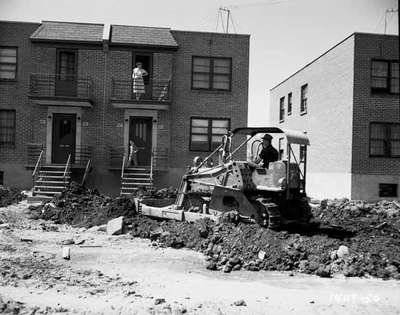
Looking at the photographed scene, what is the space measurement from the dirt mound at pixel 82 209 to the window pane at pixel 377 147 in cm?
1308

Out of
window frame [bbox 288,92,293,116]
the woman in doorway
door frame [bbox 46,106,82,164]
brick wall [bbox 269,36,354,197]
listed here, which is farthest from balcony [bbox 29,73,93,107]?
window frame [bbox 288,92,293,116]

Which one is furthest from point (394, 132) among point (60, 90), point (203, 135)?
point (60, 90)

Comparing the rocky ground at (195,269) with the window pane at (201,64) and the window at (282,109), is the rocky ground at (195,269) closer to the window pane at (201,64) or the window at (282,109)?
the window pane at (201,64)

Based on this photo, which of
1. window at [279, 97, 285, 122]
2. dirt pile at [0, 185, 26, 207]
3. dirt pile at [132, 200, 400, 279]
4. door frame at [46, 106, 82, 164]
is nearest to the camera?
dirt pile at [132, 200, 400, 279]

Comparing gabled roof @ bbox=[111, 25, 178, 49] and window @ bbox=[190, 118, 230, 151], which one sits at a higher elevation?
gabled roof @ bbox=[111, 25, 178, 49]

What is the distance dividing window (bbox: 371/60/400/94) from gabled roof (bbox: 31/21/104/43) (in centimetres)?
1366

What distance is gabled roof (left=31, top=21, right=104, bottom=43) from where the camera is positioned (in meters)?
22.9

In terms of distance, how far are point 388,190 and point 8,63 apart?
1972 cm

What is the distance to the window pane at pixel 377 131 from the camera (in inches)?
923

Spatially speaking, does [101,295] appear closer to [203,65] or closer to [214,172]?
[214,172]

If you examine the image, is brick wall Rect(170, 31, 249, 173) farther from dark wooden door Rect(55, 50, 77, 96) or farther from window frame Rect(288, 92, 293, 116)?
window frame Rect(288, 92, 293, 116)

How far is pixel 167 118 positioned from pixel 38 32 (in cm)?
751

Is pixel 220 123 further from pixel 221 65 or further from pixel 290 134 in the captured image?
pixel 290 134

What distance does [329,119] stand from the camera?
26.2 meters
